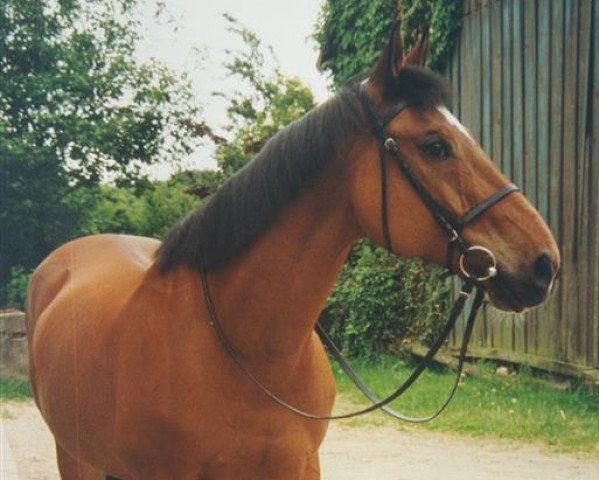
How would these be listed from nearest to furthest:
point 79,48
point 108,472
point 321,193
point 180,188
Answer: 1. point 321,193
2. point 108,472
3. point 79,48
4. point 180,188

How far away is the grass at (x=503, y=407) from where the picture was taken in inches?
223

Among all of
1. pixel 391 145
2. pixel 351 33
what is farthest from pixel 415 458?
pixel 351 33

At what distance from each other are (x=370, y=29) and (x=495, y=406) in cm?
523

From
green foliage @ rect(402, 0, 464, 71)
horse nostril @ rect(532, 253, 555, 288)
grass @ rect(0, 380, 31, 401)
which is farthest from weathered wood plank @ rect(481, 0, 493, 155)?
horse nostril @ rect(532, 253, 555, 288)

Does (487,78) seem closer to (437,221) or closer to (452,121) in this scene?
(452,121)

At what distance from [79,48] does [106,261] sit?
12.0 ft

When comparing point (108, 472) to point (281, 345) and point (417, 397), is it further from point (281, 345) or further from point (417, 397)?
point (417, 397)

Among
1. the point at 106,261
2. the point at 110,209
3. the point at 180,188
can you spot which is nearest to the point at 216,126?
the point at 180,188

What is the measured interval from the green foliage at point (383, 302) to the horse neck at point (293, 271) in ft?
22.6

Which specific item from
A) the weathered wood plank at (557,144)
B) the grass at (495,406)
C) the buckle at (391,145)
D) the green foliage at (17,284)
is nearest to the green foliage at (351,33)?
the weathered wood plank at (557,144)

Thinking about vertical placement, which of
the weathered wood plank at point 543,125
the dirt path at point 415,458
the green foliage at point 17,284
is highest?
the weathered wood plank at point 543,125

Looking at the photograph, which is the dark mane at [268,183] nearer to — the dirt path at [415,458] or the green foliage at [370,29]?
the dirt path at [415,458]

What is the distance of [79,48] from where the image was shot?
687cm

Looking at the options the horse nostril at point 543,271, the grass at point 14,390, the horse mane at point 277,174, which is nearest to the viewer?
the horse nostril at point 543,271
